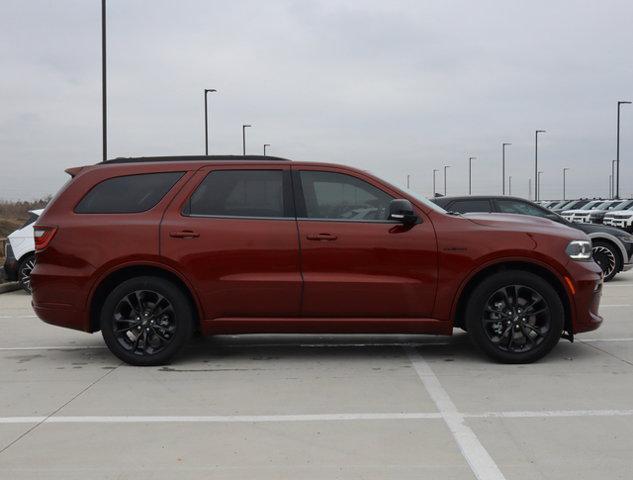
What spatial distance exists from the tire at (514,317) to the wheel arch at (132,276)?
2.44 m

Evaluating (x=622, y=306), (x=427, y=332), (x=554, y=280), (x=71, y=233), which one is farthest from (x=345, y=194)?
(x=622, y=306)

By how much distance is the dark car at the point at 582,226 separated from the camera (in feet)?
39.4

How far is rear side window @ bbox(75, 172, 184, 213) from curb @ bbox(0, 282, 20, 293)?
788 cm

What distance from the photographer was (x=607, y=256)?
1299 cm

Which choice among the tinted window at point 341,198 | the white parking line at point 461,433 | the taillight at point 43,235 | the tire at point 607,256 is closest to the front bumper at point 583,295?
the white parking line at point 461,433

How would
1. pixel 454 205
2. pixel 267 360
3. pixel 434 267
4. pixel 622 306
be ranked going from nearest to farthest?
pixel 434 267, pixel 267 360, pixel 622 306, pixel 454 205

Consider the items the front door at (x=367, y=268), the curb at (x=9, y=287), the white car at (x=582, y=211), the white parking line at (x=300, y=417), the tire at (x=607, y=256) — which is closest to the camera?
the white parking line at (x=300, y=417)

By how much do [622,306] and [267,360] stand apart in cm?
586

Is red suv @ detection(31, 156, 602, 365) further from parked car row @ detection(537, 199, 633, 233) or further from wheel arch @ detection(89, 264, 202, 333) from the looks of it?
parked car row @ detection(537, 199, 633, 233)

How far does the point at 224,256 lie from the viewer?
5992 mm

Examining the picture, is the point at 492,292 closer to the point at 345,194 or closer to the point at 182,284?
the point at 345,194

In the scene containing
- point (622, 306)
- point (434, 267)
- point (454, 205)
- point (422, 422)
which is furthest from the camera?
point (454, 205)

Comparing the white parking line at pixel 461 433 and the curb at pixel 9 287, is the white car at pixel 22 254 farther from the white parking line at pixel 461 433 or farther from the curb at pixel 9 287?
the white parking line at pixel 461 433

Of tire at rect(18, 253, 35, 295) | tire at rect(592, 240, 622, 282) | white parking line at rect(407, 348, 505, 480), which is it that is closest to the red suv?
white parking line at rect(407, 348, 505, 480)
